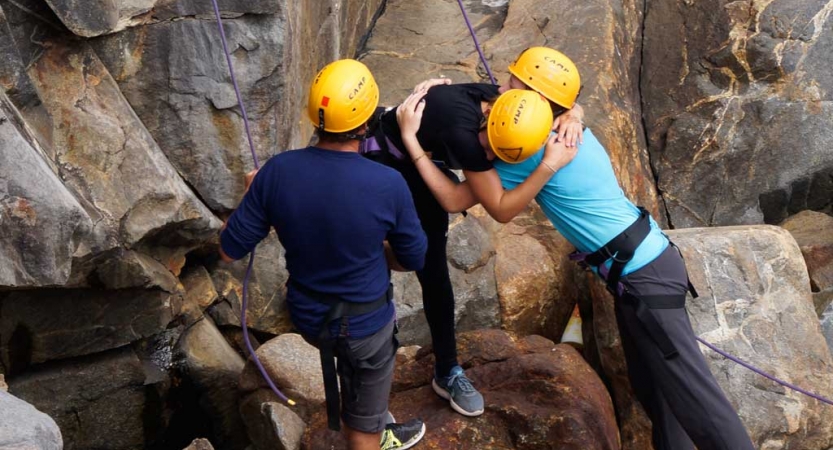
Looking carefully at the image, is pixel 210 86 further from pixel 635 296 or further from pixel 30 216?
pixel 635 296

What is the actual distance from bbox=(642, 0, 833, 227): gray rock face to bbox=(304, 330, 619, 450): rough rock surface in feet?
12.2

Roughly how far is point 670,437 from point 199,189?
3241 millimetres

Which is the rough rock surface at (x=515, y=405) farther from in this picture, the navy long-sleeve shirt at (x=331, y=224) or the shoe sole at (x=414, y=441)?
the navy long-sleeve shirt at (x=331, y=224)

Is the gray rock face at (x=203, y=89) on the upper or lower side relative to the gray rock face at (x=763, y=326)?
upper

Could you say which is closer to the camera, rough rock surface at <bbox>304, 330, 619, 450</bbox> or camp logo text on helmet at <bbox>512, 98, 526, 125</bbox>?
camp logo text on helmet at <bbox>512, 98, 526, 125</bbox>

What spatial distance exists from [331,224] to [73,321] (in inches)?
98.2

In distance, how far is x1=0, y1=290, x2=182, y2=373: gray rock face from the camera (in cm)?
502

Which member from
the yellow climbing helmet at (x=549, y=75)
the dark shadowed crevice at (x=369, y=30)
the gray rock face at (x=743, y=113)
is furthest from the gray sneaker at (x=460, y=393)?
the gray rock face at (x=743, y=113)

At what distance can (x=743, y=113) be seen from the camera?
26.6ft

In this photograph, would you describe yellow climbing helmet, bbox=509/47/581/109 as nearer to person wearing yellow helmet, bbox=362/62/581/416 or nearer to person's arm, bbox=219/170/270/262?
person wearing yellow helmet, bbox=362/62/581/416

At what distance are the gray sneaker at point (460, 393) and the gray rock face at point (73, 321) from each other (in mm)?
1843

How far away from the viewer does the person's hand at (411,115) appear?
159 inches

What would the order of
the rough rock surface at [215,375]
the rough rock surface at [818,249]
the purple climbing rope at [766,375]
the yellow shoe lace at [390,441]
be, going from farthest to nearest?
the rough rock surface at [818,249] → the rough rock surface at [215,375] → the purple climbing rope at [766,375] → the yellow shoe lace at [390,441]

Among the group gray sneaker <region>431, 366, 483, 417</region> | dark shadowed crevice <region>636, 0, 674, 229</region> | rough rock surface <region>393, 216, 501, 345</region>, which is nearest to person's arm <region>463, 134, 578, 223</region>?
gray sneaker <region>431, 366, 483, 417</region>
